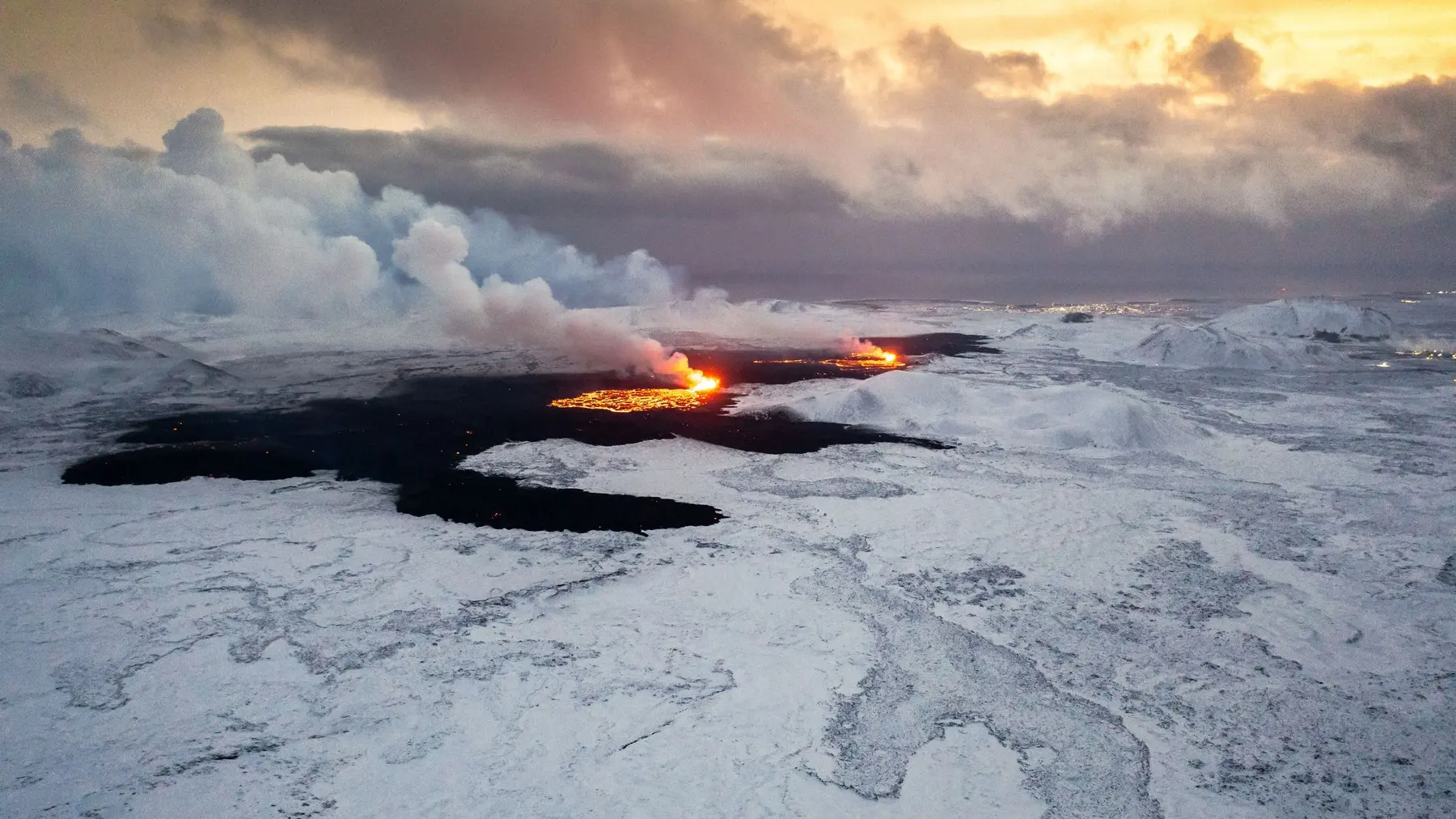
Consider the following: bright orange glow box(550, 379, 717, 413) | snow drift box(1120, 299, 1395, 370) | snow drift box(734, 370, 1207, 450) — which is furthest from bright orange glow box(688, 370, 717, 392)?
snow drift box(1120, 299, 1395, 370)

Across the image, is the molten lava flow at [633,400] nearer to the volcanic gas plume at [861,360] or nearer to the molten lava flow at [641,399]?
the molten lava flow at [641,399]

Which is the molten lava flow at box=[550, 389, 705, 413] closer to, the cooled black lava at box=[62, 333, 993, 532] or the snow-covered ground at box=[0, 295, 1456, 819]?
the cooled black lava at box=[62, 333, 993, 532]

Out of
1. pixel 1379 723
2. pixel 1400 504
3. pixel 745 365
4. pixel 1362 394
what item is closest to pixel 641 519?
pixel 1379 723

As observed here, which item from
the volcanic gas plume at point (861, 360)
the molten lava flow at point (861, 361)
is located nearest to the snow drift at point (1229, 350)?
the molten lava flow at point (861, 361)

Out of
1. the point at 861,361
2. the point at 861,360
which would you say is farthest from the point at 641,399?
the point at 861,360

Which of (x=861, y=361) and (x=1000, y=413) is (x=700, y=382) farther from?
(x=1000, y=413)

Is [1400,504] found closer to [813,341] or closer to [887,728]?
[887,728]
